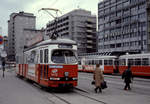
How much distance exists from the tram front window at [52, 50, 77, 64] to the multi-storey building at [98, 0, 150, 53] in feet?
171

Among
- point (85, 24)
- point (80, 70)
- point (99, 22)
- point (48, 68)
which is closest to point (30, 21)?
point (85, 24)

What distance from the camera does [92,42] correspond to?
104m

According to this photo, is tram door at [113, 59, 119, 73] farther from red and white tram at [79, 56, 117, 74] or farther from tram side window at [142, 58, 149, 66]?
tram side window at [142, 58, 149, 66]

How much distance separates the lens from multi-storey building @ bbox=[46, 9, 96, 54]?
99.5 metres

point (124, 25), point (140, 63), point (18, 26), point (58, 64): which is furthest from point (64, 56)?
point (18, 26)

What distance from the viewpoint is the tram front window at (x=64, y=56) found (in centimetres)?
1372

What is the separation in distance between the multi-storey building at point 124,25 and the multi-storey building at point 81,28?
34.1 feet

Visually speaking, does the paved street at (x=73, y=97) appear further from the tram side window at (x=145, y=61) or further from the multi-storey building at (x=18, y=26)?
the multi-storey building at (x=18, y=26)

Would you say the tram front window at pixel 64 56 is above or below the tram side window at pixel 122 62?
above

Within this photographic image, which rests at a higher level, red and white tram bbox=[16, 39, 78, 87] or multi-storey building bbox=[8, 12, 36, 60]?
multi-storey building bbox=[8, 12, 36, 60]

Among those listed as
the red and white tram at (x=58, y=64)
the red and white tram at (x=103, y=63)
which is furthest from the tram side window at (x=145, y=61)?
the red and white tram at (x=58, y=64)

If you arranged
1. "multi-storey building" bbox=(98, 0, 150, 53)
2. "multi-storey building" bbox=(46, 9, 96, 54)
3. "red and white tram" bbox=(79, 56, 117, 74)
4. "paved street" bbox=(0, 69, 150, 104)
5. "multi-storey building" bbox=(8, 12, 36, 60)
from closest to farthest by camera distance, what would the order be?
1. "paved street" bbox=(0, 69, 150, 104)
2. "red and white tram" bbox=(79, 56, 117, 74)
3. "multi-storey building" bbox=(98, 0, 150, 53)
4. "multi-storey building" bbox=(46, 9, 96, 54)
5. "multi-storey building" bbox=(8, 12, 36, 60)

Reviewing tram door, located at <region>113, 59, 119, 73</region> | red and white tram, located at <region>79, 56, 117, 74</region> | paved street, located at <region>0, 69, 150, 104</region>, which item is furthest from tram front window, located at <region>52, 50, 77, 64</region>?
red and white tram, located at <region>79, 56, 117, 74</region>

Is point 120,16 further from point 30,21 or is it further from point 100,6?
point 30,21
